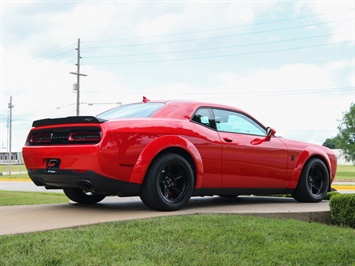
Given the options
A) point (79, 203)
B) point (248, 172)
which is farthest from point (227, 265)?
point (79, 203)

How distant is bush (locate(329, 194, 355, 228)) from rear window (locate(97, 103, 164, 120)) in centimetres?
259

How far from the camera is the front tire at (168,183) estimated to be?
5.59 meters

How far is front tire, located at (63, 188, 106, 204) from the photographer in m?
7.04

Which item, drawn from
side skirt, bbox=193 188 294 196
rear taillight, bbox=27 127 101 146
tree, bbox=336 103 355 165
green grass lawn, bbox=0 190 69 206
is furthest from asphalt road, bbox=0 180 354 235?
tree, bbox=336 103 355 165

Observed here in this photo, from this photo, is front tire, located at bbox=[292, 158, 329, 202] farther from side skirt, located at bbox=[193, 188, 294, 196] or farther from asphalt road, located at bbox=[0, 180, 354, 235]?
asphalt road, located at bbox=[0, 180, 354, 235]

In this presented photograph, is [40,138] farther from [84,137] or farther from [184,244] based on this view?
[184,244]

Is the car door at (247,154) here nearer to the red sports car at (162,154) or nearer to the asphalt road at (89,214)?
the red sports car at (162,154)

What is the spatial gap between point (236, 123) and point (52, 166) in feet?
8.70

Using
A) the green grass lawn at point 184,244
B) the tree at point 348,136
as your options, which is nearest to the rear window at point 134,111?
the green grass lawn at point 184,244

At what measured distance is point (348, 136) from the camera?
204ft

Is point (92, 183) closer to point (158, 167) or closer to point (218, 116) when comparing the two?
point (158, 167)

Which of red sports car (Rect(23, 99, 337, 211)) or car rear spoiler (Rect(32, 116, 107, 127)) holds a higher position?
car rear spoiler (Rect(32, 116, 107, 127))

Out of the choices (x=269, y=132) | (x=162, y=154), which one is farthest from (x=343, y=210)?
(x=162, y=154)

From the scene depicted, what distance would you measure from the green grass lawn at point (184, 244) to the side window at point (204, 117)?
1503 mm
